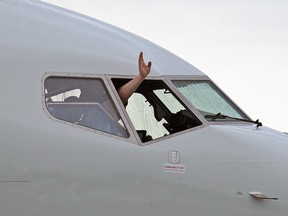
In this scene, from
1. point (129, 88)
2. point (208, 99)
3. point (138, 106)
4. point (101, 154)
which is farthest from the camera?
point (208, 99)

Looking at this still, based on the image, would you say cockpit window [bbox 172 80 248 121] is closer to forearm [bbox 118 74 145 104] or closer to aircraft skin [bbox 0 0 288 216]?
aircraft skin [bbox 0 0 288 216]

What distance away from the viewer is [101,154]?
626 centimetres

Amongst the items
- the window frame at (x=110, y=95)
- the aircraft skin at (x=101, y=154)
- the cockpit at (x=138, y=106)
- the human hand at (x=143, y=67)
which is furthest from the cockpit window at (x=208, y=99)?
the window frame at (x=110, y=95)

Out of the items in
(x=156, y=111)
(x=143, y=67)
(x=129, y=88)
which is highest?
(x=143, y=67)

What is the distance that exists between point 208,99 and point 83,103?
1946 millimetres

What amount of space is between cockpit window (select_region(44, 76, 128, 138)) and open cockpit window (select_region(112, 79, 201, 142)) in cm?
28

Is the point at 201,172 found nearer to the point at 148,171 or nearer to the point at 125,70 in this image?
the point at 148,171

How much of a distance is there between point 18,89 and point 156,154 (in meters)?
1.76

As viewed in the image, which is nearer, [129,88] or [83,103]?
[83,103]

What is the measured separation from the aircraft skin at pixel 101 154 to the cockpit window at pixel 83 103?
8cm

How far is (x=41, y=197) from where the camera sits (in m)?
6.04

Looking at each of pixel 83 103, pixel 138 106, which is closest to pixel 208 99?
pixel 138 106

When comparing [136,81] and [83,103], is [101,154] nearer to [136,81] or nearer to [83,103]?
[83,103]

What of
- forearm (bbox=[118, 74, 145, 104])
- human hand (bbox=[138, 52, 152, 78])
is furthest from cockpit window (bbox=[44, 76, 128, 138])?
human hand (bbox=[138, 52, 152, 78])
